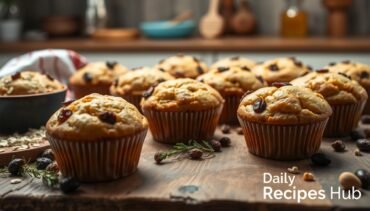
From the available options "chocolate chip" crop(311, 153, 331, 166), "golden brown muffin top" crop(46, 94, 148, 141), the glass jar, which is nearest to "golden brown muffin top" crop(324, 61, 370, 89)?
"chocolate chip" crop(311, 153, 331, 166)

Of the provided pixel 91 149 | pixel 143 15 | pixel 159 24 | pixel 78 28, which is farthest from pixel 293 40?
pixel 91 149

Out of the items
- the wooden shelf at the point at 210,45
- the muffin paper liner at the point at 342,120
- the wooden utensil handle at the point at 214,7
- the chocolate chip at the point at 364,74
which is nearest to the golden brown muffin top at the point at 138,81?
the muffin paper liner at the point at 342,120

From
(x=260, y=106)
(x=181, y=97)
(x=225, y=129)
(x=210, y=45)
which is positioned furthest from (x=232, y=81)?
(x=210, y=45)

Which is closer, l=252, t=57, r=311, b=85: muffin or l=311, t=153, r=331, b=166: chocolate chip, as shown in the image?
l=311, t=153, r=331, b=166: chocolate chip

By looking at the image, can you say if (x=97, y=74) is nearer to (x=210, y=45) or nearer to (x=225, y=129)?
(x=225, y=129)

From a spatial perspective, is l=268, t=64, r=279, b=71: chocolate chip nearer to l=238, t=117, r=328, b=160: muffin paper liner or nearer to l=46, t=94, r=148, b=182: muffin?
l=238, t=117, r=328, b=160: muffin paper liner

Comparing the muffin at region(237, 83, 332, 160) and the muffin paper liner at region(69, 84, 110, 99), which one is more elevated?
the muffin at region(237, 83, 332, 160)

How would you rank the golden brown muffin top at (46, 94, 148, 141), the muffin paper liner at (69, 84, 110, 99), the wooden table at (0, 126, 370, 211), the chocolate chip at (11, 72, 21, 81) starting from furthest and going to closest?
the muffin paper liner at (69, 84, 110, 99)
the chocolate chip at (11, 72, 21, 81)
the golden brown muffin top at (46, 94, 148, 141)
the wooden table at (0, 126, 370, 211)
